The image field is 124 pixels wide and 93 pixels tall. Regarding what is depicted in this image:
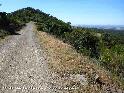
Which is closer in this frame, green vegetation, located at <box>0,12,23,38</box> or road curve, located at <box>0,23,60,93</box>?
road curve, located at <box>0,23,60,93</box>

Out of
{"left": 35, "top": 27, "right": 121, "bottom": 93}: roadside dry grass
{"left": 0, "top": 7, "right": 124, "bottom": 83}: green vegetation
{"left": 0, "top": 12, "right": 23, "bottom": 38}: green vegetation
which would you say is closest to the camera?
{"left": 35, "top": 27, "right": 121, "bottom": 93}: roadside dry grass

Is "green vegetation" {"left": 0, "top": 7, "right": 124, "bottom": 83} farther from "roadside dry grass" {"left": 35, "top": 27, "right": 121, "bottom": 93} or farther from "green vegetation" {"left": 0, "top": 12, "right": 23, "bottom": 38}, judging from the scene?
"roadside dry grass" {"left": 35, "top": 27, "right": 121, "bottom": 93}

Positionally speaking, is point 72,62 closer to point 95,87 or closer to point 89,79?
point 89,79

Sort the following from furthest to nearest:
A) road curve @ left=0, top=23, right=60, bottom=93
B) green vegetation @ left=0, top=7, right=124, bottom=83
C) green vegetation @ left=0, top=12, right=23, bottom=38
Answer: green vegetation @ left=0, top=12, right=23, bottom=38
green vegetation @ left=0, top=7, right=124, bottom=83
road curve @ left=0, top=23, right=60, bottom=93

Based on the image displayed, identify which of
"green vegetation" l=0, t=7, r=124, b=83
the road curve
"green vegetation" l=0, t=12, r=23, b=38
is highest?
"green vegetation" l=0, t=12, r=23, b=38

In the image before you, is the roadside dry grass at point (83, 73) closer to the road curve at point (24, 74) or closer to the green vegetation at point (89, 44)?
the road curve at point (24, 74)

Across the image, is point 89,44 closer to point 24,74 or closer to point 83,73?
point 83,73

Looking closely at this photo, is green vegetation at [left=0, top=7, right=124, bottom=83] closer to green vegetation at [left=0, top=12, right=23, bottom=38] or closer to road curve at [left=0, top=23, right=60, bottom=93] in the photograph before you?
green vegetation at [left=0, top=12, right=23, bottom=38]

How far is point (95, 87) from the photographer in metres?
18.1

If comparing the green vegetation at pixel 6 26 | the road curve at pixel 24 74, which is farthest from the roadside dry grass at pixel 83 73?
the green vegetation at pixel 6 26

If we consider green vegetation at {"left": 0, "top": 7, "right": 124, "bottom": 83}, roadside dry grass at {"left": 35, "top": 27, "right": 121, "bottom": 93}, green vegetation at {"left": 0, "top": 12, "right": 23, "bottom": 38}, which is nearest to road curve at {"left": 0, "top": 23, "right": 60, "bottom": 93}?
roadside dry grass at {"left": 35, "top": 27, "right": 121, "bottom": 93}

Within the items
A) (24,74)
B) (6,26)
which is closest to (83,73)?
(24,74)

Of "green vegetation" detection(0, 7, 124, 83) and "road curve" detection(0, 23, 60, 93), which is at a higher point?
"road curve" detection(0, 23, 60, 93)

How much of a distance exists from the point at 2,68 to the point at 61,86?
691 cm
